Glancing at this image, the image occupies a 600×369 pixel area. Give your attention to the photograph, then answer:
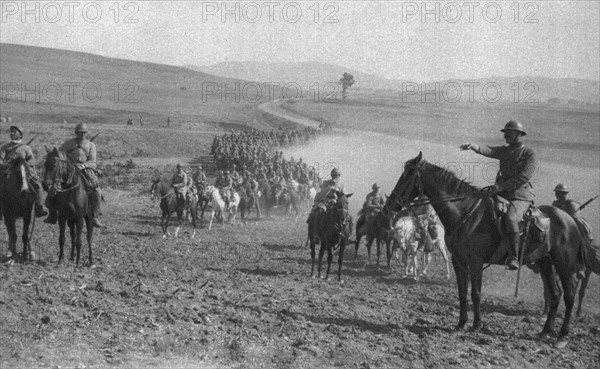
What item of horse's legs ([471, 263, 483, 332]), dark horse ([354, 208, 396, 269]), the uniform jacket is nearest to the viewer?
the uniform jacket

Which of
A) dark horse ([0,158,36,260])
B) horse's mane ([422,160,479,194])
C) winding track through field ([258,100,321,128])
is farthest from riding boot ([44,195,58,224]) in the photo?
winding track through field ([258,100,321,128])

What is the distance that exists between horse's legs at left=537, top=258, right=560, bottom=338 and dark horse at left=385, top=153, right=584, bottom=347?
20 millimetres

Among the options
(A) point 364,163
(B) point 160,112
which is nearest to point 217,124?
(B) point 160,112

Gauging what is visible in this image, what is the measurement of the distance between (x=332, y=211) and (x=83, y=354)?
26.2ft

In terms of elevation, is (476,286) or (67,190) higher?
(67,190)

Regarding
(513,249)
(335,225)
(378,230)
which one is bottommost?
(378,230)

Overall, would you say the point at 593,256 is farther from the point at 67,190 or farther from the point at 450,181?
the point at 67,190

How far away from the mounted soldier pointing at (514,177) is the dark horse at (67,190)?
8.50m

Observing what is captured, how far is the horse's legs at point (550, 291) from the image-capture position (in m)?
10.2

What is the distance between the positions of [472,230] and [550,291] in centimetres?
236

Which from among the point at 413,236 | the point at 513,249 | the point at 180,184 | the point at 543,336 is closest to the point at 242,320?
the point at 513,249

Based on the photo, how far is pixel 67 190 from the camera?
11.9 m

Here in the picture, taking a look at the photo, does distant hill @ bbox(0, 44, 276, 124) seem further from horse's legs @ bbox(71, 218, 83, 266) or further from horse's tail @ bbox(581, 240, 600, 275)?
horse's tail @ bbox(581, 240, 600, 275)

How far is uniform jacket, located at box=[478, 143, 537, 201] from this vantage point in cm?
945
